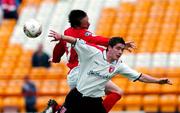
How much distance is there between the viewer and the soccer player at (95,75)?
1045 centimetres

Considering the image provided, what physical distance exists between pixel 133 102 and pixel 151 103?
404 millimetres

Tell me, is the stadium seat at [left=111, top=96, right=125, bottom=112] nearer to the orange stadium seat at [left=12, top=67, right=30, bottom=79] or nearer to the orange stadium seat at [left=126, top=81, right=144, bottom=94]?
the orange stadium seat at [left=126, top=81, right=144, bottom=94]

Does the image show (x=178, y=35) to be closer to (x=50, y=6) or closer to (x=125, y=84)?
(x=125, y=84)

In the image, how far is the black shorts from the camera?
35.3 feet

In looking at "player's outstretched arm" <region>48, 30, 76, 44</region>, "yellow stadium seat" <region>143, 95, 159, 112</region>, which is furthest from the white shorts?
"yellow stadium seat" <region>143, 95, 159, 112</region>

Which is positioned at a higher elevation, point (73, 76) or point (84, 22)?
point (84, 22)

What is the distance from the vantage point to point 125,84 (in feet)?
59.1

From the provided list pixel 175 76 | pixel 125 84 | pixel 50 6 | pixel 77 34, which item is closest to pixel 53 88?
pixel 125 84

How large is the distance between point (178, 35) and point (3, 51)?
4219 millimetres

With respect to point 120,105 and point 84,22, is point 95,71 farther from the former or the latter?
point 120,105

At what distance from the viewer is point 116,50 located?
10430 millimetres

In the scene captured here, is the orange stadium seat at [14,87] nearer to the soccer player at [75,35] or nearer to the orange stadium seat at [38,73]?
the orange stadium seat at [38,73]

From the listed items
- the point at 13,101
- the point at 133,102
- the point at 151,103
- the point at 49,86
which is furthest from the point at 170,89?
the point at 13,101

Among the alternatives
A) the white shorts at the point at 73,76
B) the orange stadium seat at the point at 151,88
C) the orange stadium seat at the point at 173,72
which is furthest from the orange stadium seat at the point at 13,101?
the white shorts at the point at 73,76
